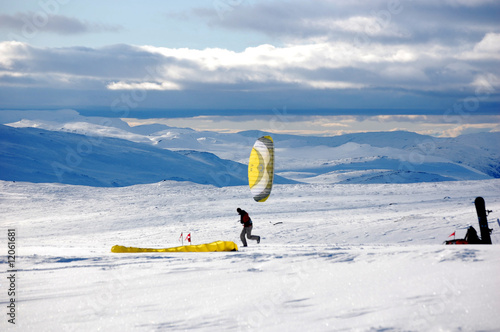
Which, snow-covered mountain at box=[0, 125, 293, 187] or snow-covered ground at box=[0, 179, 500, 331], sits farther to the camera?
snow-covered mountain at box=[0, 125, 293, 187]

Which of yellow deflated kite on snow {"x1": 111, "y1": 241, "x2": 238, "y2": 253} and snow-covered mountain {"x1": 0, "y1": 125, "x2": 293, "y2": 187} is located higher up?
snow-covered mountain {"x1": 0, "y1": 125, "x2": 293, "y2": 187}

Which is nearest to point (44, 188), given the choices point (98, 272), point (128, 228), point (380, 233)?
point (128, 228)

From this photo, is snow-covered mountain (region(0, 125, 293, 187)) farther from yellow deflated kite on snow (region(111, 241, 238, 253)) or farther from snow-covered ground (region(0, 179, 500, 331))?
snow-covered ground (region(0, 179, 500, 331))

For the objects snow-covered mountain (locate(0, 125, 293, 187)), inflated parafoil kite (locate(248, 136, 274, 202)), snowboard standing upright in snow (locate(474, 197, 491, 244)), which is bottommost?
snowboard standing upright in snow (locate(474, 197, 491, 244))

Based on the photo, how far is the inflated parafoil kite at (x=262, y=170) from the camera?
77.5 feet

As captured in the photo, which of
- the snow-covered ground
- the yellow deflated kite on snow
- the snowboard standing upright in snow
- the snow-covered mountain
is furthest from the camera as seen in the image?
the snow-covered mountain

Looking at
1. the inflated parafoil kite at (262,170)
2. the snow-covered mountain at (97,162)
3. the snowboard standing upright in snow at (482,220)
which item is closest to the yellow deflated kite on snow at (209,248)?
the snowboard standing upright in snow at (482,220)

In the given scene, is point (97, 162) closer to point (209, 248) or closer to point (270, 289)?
point (209, 248)

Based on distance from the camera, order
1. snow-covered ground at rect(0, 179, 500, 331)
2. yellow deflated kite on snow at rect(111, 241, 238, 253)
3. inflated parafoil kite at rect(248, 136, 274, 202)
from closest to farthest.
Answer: snow-covered ground at rect(0, 179, 500, 331), yellow deflated kite on snow at rect(111, 241, 238, 253), inflated parafoil kite at rect(248, 136, 274, 202)

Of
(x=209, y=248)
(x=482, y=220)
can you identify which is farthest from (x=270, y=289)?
(x=482, y=220)

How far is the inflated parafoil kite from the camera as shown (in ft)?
77.5

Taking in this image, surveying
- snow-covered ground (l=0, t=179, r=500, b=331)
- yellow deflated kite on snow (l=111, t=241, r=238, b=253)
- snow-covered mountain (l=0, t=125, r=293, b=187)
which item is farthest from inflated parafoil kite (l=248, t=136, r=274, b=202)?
snow-covered mountain (l=0, t=125, r=293, b=187)

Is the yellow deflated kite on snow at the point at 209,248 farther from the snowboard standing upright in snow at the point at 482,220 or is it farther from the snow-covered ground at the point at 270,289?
the snowboard standing upright in snow at the point at 482,220

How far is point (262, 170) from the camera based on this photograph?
23969 mm
